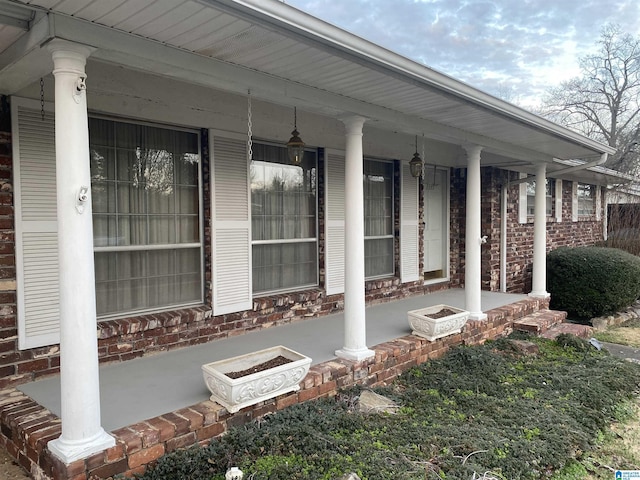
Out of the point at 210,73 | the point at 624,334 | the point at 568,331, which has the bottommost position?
the point at 624,334

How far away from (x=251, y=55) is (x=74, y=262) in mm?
1659

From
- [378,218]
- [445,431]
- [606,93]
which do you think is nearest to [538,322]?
[378,218]

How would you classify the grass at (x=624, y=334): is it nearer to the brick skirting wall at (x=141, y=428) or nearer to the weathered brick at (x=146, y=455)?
the brick skirting wall at (x=141, y=428)

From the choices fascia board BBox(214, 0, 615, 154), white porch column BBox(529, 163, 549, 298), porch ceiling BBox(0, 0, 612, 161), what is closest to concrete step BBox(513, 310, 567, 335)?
white porch column BBox(529, 163, 549, 298)

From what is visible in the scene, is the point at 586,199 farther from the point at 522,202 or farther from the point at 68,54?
the point at 68,54

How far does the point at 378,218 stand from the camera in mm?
6840

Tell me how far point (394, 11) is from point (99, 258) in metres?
48.6

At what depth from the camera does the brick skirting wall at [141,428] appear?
8.23ft

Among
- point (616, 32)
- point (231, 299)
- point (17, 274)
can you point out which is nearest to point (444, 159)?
point (231, 299)

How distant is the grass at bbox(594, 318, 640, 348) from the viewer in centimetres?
705

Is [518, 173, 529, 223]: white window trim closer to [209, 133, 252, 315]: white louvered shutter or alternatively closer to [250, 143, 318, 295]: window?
[250, 143, 318, 295]: window

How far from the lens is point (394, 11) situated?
45719 mm

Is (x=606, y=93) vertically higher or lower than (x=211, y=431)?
higher

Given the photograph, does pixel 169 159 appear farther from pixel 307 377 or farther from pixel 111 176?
pixel 307 377
